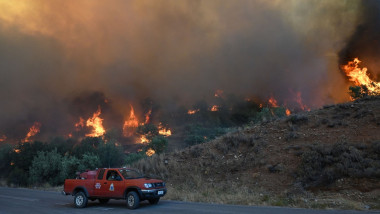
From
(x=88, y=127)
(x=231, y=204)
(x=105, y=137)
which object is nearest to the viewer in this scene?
(x=231, y=204)

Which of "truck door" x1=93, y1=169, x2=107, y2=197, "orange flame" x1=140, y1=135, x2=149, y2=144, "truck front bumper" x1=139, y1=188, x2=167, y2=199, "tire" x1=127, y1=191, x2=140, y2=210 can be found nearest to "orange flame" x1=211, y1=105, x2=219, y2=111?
"orange flame" x1=140, y1=135, x2=149, y2=144

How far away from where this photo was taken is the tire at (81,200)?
13509mm

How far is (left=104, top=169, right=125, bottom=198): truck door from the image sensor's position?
12852 millimetres

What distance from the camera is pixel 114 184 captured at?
13.1 m

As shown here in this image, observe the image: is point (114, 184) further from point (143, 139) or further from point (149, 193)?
point (143, 139)

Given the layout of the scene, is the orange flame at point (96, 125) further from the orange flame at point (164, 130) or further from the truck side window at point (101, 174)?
the truck side window at point (101, 174)

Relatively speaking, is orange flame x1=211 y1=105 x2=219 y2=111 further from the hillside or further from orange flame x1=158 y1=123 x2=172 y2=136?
the hillside

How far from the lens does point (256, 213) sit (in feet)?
34.9

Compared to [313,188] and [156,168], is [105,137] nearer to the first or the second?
[156,168]

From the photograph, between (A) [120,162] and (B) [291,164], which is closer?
(B) [291,164]

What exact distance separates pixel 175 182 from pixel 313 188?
9.63m

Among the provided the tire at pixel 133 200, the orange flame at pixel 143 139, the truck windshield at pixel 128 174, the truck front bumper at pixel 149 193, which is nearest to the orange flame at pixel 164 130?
the orange flame at pixel 143 139

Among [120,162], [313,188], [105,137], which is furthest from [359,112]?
[105,137]

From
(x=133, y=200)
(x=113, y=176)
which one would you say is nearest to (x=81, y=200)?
(x=113, y=176)
